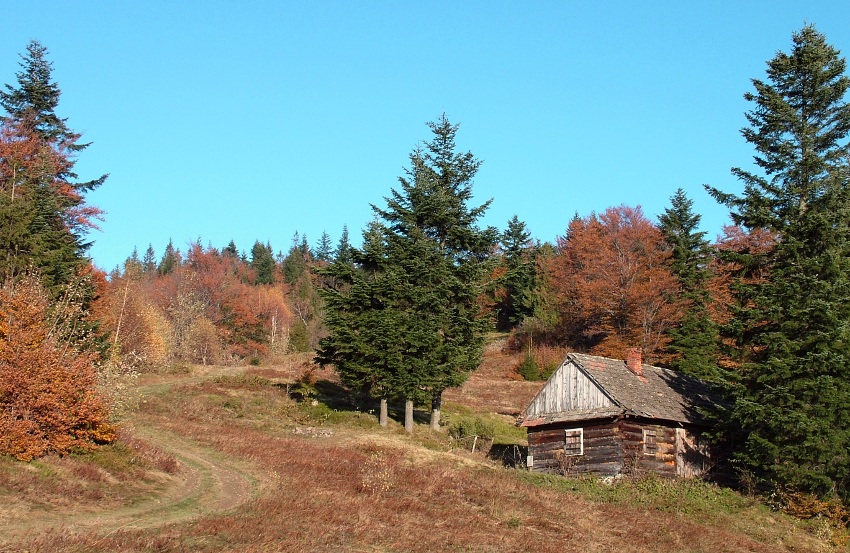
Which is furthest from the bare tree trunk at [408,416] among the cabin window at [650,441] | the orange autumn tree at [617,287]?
the orange autumn tree at [617,287]

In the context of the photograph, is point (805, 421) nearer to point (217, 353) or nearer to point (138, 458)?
point (138, 458)

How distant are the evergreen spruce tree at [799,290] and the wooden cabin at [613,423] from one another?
3036 mm

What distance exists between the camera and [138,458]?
22.1 m

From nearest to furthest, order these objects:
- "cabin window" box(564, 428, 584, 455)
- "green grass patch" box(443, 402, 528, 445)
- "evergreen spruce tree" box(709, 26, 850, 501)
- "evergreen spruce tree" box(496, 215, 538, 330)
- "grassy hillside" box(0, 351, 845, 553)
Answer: "grassy hillside" box(0, 351, 845, 553) < "evergreen spruce tree" box(709, 26, 850, 501) < "cabin window" box(564, 428, 584, 455) < "green grass patch" box(443, 402, 528, 445) < "evergreen spruce tree" box(496, 215, 538, 330)

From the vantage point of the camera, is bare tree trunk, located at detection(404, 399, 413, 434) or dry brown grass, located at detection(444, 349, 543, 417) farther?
dry brown grass, located at detection(444, 349, 543, 417)

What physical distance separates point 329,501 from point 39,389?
859cm

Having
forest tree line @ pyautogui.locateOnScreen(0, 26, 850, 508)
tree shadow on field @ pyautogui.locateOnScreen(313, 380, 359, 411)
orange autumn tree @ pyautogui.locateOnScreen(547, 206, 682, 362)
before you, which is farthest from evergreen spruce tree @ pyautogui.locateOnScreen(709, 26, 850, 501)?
orange autumn tree @ pyautogui.locateOnScreen(547, 206, 682, 362)

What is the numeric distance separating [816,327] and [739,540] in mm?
9192

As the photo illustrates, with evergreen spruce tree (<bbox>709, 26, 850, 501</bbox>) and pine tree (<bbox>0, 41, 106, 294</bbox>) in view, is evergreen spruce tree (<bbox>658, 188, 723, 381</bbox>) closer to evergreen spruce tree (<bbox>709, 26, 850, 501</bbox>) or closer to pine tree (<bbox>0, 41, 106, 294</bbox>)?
evergreen spruce tree (<bbox>709, 26, 850, 501</bbox>)

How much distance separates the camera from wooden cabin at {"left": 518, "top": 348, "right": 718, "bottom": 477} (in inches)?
1266

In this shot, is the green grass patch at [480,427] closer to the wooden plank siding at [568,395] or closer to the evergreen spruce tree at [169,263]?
the wooden plank siding at [568,395]

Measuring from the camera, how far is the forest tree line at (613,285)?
1046 inches

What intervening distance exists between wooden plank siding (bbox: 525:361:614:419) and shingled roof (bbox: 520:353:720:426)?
0.38 feet

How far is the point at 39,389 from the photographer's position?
19516 millimetres
